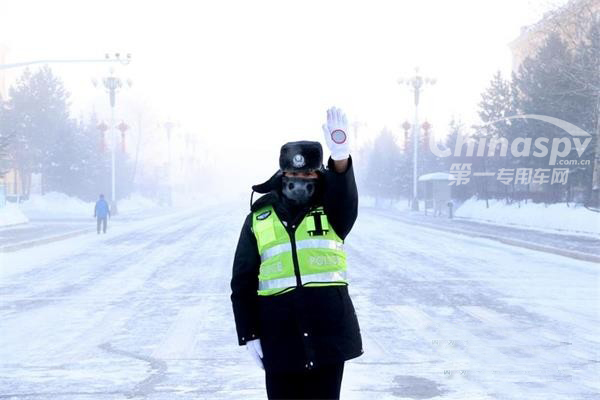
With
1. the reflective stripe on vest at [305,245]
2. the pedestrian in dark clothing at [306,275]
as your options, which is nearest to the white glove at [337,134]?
the pedestrian in dark clothing at [306,275]

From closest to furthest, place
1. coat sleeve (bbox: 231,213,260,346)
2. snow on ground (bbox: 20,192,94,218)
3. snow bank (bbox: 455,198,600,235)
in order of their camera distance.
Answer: coat sleeve (bbox: 231,213,260,346) < snow bank (bbox: 455,198,600,235) < snow on ground (bbox: 20,192,94,218)

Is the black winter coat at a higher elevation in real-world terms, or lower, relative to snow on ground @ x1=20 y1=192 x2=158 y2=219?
higher

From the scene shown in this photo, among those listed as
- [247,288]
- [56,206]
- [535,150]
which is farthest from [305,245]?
[56,206]

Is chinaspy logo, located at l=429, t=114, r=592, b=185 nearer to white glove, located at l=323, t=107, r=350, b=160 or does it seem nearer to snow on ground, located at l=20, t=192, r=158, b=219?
snow on ground, located at l=20, t=192, r=158, b=219

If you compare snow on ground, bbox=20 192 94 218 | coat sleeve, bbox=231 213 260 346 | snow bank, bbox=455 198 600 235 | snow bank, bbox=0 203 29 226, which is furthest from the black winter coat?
snow on ground, bbox=20 192 94 218

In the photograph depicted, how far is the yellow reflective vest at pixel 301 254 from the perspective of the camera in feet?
10.7

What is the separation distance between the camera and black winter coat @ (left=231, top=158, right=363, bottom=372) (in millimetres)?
3225

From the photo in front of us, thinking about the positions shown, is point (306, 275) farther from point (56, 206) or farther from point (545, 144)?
point (56, 206)

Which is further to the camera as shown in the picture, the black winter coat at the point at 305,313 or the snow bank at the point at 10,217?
the snow bank at the point at 10,217

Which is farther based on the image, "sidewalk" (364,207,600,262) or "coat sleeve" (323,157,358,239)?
"sidewalk" (364,207,600,262)

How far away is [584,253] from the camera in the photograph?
1836 centimetres

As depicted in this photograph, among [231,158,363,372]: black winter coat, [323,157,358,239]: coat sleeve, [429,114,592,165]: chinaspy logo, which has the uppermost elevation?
[429,114,592,165]: chinaspy logo

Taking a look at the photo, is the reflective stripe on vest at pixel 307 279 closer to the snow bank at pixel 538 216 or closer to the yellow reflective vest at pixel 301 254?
the yellow reflective vest at pixel 301 254

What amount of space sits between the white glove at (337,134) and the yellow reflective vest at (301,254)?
292 mm
